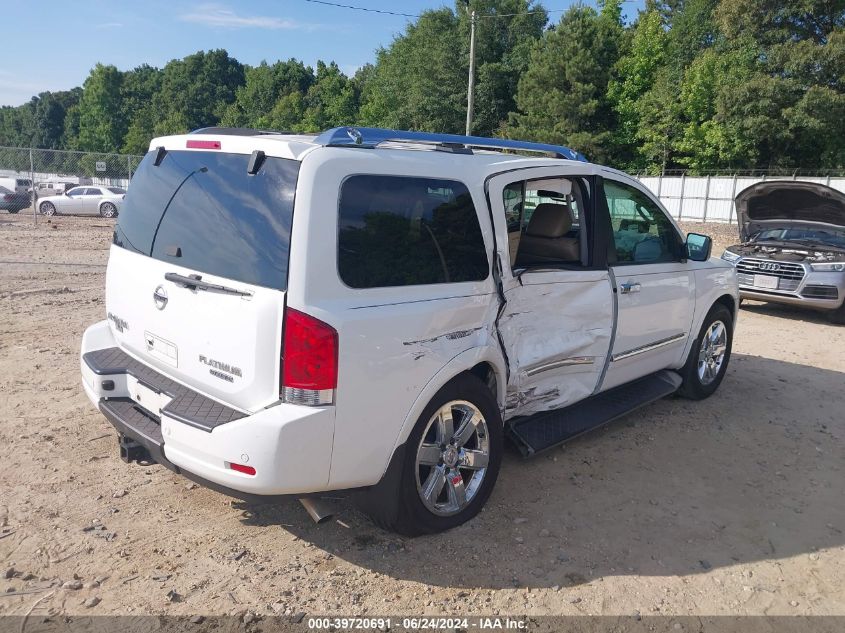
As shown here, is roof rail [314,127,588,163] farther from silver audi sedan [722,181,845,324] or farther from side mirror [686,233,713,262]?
silver audi sedan [722,181,845,324]

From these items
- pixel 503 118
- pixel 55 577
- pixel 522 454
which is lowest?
pixel 55 577

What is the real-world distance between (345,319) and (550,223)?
7.54 feet

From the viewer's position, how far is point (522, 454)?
158 inches

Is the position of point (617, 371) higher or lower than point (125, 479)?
higher

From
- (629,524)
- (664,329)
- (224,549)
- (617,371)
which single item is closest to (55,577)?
(224,549)

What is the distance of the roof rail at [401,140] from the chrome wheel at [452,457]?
1.38 meters

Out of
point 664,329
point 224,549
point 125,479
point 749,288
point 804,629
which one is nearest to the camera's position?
point 804,629

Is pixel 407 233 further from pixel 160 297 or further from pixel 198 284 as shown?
pixel 160 297

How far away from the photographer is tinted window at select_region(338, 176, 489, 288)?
116 inches

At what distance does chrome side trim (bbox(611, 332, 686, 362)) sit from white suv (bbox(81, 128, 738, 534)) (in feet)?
1.10

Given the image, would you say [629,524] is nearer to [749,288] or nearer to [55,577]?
[55,577]

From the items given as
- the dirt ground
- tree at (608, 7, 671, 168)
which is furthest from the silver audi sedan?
tree at (608, 7, 671, 168)

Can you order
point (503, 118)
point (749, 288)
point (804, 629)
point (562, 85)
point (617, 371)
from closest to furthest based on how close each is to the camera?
point (804, 629) < point (617, 371) < point (749, 288) < point (562, 85) < point (503, 118)

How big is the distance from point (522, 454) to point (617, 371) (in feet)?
3.98
